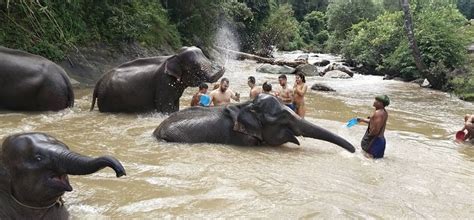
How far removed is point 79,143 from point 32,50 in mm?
5613

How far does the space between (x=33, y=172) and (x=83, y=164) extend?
0.33 m

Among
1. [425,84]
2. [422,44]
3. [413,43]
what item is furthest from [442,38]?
[413,43]

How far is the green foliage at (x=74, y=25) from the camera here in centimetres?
1095

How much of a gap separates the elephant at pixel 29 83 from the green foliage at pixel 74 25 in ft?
8.72

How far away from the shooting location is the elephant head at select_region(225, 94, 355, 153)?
21.2 ft

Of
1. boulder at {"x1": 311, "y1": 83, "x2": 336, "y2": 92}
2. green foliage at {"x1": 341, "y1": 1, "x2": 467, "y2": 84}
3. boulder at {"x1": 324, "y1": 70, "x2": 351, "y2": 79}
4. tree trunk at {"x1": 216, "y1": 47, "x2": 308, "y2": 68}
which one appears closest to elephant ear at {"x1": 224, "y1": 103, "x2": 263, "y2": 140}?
boulder at {"x1": 311, "y1": 83, "x2": 336, "y2": 92}

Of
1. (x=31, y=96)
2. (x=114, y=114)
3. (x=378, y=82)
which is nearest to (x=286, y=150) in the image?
(x=114, y=114)

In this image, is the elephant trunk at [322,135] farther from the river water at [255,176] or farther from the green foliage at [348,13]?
the green foliage at [348,13]

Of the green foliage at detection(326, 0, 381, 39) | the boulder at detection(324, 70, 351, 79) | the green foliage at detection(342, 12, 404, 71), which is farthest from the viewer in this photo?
the green foliage at detection(326, 0, 381, 39)

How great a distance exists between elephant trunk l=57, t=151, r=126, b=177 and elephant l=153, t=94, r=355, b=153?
3.61 m

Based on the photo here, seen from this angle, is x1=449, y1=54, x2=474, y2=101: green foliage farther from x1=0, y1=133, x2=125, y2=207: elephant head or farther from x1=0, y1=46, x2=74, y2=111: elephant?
x1=0, y1=133, x2=125, y2=207: elephant head

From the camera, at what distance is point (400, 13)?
24578 millimetres

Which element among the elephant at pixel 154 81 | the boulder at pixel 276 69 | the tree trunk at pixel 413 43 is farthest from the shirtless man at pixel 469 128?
the boulder at pixel 276 69

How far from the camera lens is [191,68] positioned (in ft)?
27.6
